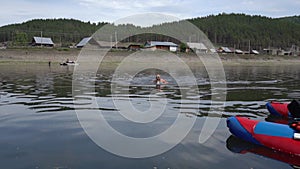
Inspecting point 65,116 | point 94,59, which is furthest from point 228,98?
point 94,59

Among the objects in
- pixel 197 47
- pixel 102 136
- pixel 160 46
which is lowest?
pixel 102 136

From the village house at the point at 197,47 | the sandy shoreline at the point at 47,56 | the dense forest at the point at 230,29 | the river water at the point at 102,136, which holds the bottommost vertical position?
the river water at the point at 102,136

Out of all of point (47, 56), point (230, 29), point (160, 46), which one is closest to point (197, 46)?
point (160, 46)

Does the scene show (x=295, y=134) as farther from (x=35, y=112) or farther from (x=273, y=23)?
(x=273, y=23)

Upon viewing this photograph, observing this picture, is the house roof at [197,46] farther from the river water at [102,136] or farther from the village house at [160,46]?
the river water at [102,136]

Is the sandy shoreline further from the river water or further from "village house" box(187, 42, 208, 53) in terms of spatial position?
the river water

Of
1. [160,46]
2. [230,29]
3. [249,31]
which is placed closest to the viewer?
[160,46]

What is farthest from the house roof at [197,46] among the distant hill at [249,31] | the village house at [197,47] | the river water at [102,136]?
the river water at [102,136]

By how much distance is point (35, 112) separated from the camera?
44.5 feet

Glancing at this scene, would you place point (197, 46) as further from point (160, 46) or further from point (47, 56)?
point (47, 56)

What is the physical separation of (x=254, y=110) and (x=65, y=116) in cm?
879

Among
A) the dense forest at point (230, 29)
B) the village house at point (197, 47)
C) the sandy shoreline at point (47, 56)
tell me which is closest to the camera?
the sandy shoreline at point (47, 56)

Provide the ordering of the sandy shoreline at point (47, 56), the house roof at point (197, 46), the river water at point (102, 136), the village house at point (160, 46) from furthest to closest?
the house roof at point (197, 46) < the village house at point (160, 46) < the sandy shoreline at point (47, 56) < the river water at point (102, 136)

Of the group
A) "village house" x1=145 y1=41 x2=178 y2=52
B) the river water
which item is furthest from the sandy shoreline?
the river water
